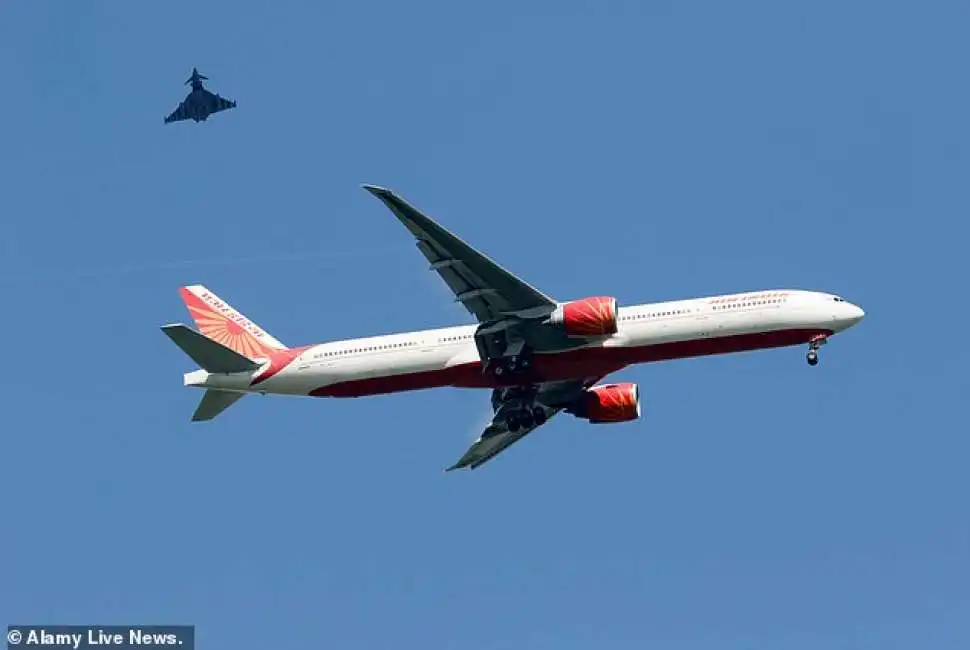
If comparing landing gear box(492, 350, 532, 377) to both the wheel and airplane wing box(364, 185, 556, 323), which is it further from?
the wheel

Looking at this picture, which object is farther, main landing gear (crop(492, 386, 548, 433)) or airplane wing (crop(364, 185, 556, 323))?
main landing gear (crop(492, 386, 548, 433))

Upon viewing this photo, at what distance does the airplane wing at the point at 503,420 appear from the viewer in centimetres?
8669

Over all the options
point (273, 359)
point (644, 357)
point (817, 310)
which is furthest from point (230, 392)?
point (817, 310)

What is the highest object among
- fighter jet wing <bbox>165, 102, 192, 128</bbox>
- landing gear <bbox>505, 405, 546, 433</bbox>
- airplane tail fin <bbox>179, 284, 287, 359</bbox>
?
fighter jet wing <bbox>165, 102, 192, 128</bbox>

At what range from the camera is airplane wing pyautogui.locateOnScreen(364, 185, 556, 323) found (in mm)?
73375

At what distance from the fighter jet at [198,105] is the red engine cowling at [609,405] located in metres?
27.1

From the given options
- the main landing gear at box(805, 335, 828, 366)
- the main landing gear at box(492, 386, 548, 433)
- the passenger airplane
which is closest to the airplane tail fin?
the passenger airplane

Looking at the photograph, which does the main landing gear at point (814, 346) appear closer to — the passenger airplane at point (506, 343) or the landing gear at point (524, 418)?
the passenger airplane at point (506, 343)

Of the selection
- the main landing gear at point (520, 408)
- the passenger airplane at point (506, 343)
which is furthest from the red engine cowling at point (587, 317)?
the main landing gear at point (520, 408)

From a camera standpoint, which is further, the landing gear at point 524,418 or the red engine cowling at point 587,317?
the landing gear at point 524,418

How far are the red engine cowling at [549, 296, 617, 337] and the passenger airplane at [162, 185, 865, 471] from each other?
1.8 inches

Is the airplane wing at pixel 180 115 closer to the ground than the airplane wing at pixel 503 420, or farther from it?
farther from it

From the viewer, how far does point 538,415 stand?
8594 cm

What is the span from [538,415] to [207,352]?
16767 mm
